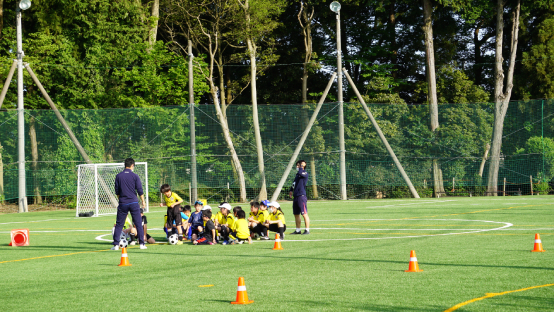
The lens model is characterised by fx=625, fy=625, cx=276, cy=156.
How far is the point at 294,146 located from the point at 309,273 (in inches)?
930

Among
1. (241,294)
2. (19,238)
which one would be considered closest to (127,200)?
(19,238)

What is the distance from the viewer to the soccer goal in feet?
87.8

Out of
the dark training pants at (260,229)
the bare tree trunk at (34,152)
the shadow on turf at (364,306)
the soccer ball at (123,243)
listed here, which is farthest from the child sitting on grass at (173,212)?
the bare tree trunk at (34,152)

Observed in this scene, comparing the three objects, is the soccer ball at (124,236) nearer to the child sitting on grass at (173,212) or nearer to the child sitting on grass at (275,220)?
the child sitting on grass at (173,212)

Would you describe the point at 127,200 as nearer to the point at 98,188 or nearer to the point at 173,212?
the point at 173,212

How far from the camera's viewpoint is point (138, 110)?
3194cm

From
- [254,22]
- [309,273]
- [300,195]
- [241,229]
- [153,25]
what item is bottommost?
[309,273]

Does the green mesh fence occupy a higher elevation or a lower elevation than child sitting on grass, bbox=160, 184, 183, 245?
higher

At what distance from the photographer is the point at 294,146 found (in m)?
32.4

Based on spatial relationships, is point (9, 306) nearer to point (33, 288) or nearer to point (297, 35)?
point (33, 288)

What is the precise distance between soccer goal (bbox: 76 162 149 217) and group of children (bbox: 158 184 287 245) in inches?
502

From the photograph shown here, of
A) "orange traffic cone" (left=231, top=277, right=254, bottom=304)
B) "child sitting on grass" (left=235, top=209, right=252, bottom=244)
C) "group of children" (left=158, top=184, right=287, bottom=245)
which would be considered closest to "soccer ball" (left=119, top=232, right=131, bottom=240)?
"group of children" (left=158, top=184, right=287, bottom=245)

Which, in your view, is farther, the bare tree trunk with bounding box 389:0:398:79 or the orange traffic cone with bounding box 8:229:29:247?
the bare tree trunk with bounding box 389:0:398:79

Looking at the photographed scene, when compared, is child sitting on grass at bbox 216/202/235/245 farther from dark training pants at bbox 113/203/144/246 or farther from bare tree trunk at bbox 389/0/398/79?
bare tree trunk at bbox 389/0/398/79
